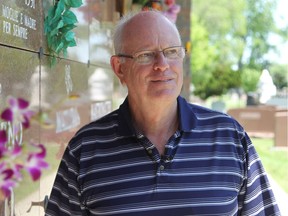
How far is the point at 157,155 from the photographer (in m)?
1.77

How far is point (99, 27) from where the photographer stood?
425cm

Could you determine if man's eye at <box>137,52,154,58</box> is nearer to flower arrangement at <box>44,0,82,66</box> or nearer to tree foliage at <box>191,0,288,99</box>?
flower arrangement at <box>44,0,82,66</box>

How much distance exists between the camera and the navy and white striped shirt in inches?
67.7

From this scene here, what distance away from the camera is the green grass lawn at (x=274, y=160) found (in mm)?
10132

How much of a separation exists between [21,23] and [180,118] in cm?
73

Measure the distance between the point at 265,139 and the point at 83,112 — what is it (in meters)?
12.1

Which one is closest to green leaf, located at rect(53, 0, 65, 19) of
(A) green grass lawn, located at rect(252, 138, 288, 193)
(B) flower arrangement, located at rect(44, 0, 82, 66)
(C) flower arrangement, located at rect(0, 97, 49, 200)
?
(B) flower arrangement, located at rect(44, 0, 82, 66)

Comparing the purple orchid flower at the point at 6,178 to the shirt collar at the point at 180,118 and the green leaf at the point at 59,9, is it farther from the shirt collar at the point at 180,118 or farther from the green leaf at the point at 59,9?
the green leaf at the point at 59,9

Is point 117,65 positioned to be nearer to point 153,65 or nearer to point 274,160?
point 153,65

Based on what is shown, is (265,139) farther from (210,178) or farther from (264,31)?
(264,31)

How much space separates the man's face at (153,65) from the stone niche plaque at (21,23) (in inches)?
16.3

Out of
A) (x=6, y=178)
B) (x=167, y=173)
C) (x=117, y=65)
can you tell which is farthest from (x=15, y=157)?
(x=117, y=65)

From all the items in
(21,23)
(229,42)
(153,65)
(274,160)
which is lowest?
(274,160)

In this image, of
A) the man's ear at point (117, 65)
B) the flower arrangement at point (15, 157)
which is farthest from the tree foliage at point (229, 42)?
the flower arrangement at point (15, 157)
